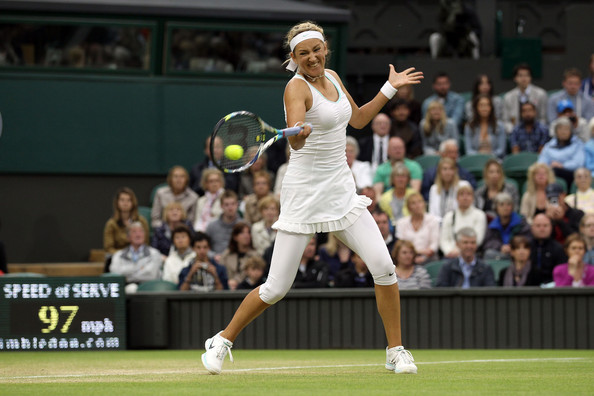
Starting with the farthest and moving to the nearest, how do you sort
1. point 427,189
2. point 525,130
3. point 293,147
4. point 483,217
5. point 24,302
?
point 525,130 → point 427,189 → point 483,217 → point 24,302 → point 293,147

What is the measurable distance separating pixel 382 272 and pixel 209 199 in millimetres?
6117

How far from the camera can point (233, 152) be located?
588 centimetres

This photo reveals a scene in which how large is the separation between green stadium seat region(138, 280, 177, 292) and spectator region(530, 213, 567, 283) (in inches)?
134

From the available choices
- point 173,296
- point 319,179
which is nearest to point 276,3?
point 173,296

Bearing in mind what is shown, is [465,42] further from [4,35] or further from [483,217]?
[4,35]

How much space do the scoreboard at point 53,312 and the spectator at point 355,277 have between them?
211 cm

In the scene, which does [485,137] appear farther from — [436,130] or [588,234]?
[588,234]

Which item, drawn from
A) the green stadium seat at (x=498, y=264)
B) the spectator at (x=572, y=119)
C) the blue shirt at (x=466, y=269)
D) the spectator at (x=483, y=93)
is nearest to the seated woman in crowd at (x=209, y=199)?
the blue shirt at (x=466, y=269)

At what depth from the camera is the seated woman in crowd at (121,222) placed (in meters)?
11.5

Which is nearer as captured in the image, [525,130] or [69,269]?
[69,269]

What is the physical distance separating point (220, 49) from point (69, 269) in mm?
3723

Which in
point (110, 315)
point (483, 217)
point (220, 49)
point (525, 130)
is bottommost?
point (110, 315)

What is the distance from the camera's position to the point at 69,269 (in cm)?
1202

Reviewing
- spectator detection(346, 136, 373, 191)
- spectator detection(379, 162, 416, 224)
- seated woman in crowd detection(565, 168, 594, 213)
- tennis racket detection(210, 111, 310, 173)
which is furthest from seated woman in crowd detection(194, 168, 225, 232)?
tennis racket detection(210, 111, 310, 173)
